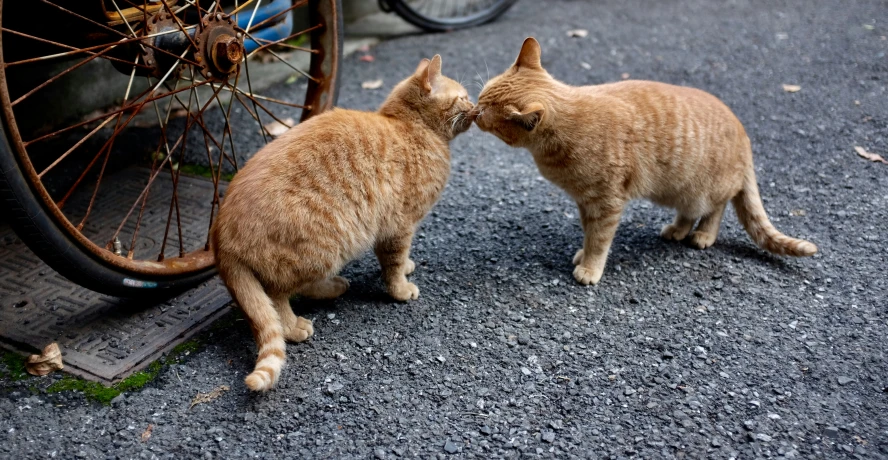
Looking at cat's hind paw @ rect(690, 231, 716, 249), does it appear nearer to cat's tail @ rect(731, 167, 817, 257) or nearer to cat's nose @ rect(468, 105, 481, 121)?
cat's tail @ rect(731, 167, 817, 257)

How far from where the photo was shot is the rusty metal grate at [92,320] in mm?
2639

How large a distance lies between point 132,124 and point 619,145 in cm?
317

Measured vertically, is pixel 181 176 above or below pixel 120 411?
above

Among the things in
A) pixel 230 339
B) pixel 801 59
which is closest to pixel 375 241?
pixel 230 339

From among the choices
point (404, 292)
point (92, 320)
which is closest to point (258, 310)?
point (404, 292)

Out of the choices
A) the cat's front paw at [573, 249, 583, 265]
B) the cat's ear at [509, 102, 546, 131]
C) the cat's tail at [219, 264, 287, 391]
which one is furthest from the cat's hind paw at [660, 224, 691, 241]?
the cat's tail at [219, 264, 287, 391]

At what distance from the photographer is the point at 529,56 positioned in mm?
3131

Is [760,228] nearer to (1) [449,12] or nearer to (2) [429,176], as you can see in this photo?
(2) [429,176]

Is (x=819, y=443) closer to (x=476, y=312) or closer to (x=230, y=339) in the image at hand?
(x=476, y=312)

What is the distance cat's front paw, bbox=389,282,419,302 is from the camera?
3020mm

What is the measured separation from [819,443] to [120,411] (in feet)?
7.94

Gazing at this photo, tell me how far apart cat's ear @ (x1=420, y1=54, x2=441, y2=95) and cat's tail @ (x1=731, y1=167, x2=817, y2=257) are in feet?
5.22

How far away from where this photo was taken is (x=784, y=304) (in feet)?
9.73

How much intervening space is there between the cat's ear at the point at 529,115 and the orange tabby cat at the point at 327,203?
275 mm
